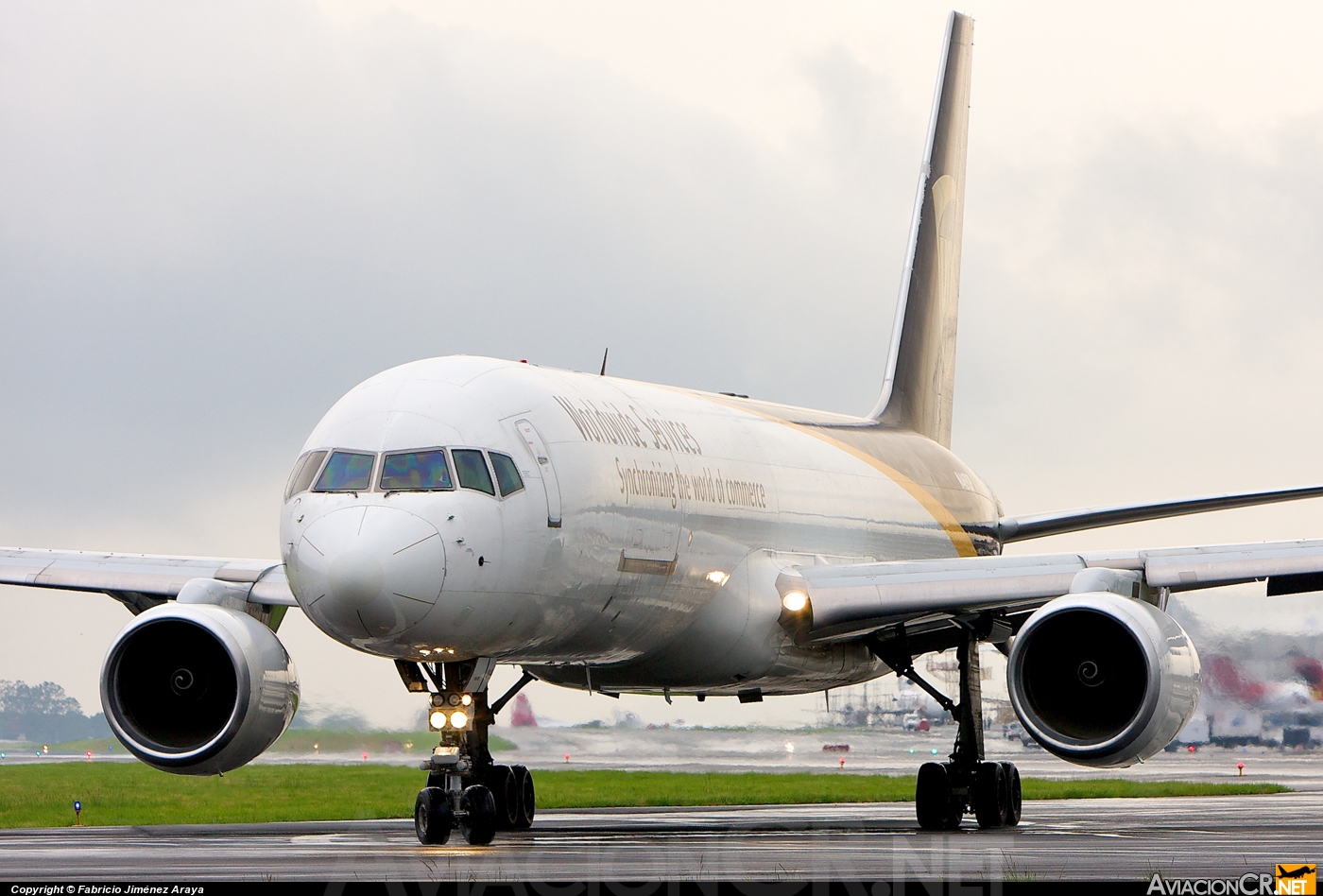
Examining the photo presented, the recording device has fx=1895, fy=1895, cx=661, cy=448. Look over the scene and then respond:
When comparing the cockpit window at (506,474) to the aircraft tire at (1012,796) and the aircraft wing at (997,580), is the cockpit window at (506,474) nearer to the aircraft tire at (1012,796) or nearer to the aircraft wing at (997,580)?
the aircraft wing at (997,580)

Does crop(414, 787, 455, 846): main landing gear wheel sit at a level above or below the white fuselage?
below

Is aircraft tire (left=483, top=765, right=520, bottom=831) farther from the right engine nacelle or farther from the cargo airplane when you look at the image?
the right engine nacelle

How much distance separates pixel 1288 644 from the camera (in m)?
28.7

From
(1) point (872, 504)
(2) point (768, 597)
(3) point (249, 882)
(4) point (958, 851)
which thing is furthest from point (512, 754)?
(3) point (249, 882)

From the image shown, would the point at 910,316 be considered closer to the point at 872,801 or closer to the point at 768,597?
the point at 872,801

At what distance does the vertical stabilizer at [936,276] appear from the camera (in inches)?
1075

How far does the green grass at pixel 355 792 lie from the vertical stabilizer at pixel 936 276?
5.50 metres

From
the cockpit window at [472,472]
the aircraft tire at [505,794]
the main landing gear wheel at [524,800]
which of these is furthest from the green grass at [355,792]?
the cockpit window at [472,472]

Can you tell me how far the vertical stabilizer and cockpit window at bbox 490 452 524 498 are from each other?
483 inches

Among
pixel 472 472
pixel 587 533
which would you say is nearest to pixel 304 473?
pixel 472 472

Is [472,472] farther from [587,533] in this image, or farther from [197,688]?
[197,688]

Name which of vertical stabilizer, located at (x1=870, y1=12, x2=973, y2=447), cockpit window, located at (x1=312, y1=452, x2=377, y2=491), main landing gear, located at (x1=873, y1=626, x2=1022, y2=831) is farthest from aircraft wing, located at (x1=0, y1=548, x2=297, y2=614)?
vertical stabilizer, located at (x1=870, y1=12, x2=973, y2=447)

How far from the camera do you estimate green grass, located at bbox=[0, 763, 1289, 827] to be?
2295 cm

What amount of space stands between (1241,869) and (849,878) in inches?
94.0
